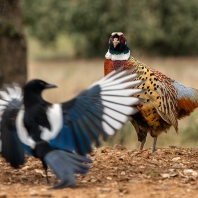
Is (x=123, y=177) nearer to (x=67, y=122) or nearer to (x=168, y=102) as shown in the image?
(x=67, y=122)

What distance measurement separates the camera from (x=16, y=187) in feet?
14.4

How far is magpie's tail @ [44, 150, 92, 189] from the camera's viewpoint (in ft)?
13.2

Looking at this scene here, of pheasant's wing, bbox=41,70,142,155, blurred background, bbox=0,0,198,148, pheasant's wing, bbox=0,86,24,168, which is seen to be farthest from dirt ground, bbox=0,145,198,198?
blurred background, bbox=0,0,198,148

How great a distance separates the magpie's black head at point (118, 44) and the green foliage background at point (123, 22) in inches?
784

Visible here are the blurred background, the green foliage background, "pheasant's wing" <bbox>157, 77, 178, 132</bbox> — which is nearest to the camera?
"pheasant's wing" <bbox>157, 77, 178, 132</bbox>

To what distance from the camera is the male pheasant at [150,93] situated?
18.5ft

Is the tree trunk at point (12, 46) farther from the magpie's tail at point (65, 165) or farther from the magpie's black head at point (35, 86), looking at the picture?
the magpie's tail at point (65, 165)

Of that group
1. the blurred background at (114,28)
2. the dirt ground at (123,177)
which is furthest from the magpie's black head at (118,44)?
the blurred background at (114,28)

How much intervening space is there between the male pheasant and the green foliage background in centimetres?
1992

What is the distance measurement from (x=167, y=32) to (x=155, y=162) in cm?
2462

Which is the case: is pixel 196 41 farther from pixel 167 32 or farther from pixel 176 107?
pixel 176 107

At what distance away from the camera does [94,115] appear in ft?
14.2

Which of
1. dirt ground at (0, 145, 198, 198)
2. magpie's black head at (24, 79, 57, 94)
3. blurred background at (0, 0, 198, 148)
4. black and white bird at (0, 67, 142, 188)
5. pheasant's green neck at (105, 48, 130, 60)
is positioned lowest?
dirt ground at (0, 145, 198, 198)

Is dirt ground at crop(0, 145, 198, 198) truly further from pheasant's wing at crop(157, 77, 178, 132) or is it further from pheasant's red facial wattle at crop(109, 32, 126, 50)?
pheasant's red facial wattle at crop(109, 32, 126, 50)
